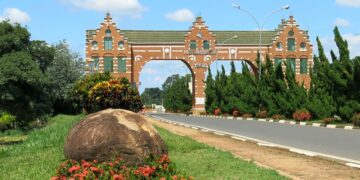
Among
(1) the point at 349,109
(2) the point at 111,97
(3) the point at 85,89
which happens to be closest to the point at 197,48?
(3) the point at 85,89

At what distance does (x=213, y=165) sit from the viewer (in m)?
12.7

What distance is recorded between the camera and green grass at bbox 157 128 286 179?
1089 cm

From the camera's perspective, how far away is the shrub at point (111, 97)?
114 feet

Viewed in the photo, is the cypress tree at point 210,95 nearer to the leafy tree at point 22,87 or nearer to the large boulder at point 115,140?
the leafy tree at point 22,87

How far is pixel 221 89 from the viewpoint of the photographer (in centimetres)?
6656

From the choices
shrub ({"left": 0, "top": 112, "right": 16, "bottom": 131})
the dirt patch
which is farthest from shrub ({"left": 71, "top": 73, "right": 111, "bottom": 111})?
the dirt patch

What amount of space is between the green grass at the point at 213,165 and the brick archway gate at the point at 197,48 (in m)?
70.2

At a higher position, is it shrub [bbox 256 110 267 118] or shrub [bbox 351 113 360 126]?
shrub [bbox 256 110 267 118]

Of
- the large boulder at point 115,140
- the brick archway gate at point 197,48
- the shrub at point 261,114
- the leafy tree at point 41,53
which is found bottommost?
the large boulder at point 115,140

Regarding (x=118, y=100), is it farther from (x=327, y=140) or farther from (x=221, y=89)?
(x=221, y=89)

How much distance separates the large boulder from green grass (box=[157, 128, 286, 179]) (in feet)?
3.30

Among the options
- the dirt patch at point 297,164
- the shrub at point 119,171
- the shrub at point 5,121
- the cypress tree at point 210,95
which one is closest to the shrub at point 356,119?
the dirt patch at point 297,164

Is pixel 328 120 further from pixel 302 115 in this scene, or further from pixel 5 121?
pixel 5 121

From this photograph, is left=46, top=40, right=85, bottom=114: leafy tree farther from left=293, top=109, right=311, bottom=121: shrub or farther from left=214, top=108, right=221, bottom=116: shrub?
left=293, top=109, right=311, bottom=121: shrub
